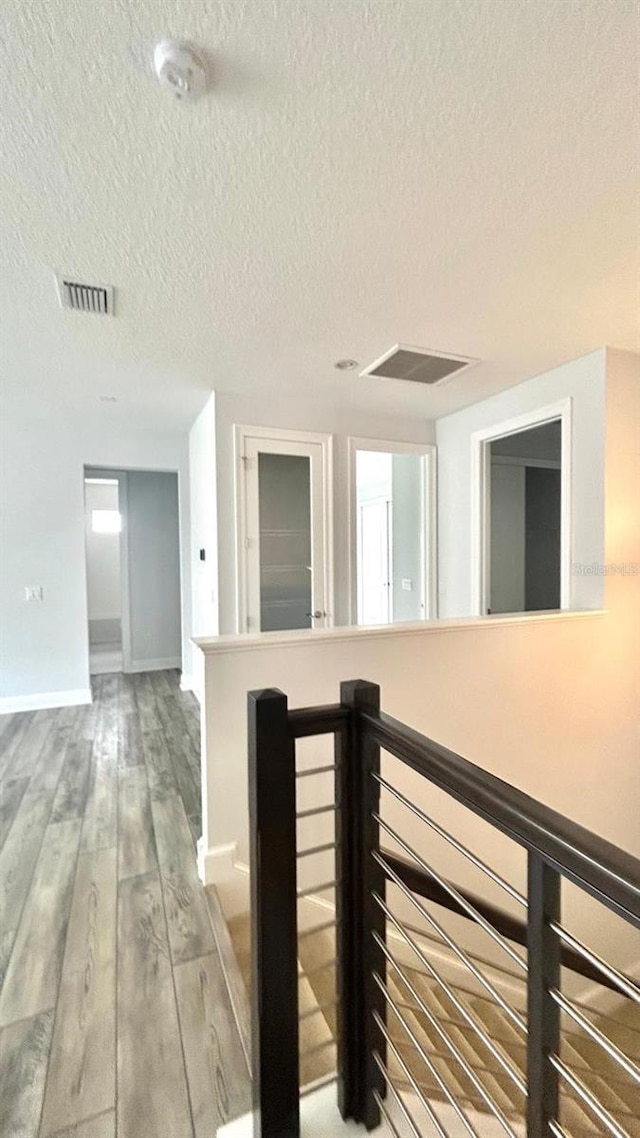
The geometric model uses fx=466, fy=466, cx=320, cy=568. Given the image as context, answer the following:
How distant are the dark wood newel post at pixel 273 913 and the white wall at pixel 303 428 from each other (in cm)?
243

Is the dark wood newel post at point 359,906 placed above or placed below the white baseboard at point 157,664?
above

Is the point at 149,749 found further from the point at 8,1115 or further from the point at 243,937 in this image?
the point at 8,1115

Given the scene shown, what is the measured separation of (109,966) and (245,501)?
2.61 m

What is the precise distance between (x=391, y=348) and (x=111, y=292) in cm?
149

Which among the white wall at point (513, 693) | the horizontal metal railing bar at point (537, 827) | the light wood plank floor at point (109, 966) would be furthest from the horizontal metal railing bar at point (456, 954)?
the white wall at point (513, 693)

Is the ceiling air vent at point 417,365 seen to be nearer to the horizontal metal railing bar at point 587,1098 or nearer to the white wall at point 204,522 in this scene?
the white wall at point 204,522

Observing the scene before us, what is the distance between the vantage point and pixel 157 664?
5820 millimetres

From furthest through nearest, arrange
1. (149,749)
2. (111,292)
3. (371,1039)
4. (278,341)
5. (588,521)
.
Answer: (149,749)
(588,521)
(278,341)
(111,292)
(371,1039)

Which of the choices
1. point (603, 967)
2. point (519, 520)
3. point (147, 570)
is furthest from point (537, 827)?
point (147, 570)

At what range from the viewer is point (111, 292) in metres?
2.10

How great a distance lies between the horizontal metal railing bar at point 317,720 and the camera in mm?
1050

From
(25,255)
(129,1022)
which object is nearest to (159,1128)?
(129,1022)

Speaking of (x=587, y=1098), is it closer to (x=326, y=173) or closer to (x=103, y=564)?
(x=326, y=173)

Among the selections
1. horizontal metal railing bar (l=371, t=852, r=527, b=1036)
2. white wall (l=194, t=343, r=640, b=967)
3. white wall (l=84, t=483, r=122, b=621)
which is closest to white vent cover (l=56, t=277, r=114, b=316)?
white wall (l=194, t=343, r=640, b=967)
